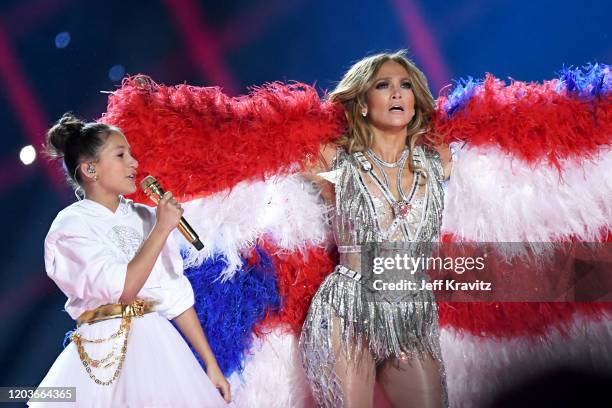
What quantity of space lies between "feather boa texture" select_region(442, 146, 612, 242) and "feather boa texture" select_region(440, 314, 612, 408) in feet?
1.38

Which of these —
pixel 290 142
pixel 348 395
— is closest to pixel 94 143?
pixel 290 142

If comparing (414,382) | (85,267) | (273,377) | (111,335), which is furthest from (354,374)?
(85,267)

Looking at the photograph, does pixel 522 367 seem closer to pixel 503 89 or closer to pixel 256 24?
pixel 503 89

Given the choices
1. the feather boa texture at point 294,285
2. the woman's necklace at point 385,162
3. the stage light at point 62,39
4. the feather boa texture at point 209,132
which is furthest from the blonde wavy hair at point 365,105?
the stage light at point 62,39

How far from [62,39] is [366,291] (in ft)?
7.06

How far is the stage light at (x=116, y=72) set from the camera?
12.6 ft

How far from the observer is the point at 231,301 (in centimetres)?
286

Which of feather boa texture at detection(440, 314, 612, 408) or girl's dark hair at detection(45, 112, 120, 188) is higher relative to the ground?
girl's dark hair at detection(45, 112, 120, 188)

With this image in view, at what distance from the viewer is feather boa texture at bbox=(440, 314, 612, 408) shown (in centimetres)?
300

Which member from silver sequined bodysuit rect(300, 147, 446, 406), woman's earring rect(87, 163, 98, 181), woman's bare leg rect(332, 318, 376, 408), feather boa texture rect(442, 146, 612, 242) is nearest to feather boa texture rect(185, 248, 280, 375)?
silver sequined bodysuit rect(300, 147, 446, 406)

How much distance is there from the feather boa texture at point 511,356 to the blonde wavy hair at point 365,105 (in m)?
0.82

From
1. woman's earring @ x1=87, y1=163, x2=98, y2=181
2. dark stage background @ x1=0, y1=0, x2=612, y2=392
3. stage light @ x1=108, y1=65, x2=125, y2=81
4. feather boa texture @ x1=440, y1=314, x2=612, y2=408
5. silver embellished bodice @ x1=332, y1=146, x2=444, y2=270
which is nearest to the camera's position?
woman's earring @ x1=87, y1=163, x2=98, y2=181

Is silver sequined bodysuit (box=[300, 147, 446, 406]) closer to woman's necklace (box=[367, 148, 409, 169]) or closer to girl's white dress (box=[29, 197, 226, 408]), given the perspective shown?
woman's necklace (box=[367, 148, 409, 169])

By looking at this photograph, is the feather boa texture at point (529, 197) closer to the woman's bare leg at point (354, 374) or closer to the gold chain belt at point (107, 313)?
the woman's bare leg at point (354, 374)
